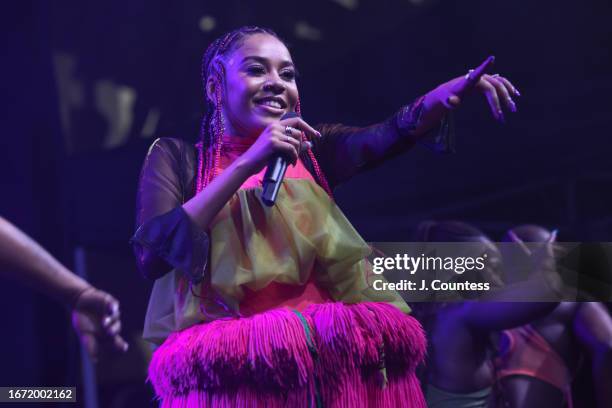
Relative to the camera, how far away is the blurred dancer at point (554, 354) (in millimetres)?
2207

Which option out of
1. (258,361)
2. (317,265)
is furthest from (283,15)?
(258,361)

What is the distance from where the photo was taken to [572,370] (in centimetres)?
226

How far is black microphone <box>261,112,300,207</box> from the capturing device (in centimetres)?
109

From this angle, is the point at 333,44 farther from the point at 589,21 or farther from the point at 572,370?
the point at 572,370

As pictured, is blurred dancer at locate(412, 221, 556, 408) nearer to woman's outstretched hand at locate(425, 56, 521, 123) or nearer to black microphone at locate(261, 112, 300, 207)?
woman's outstretched hand at locate(425, 56, 521, 123)

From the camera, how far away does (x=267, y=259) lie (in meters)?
1.20

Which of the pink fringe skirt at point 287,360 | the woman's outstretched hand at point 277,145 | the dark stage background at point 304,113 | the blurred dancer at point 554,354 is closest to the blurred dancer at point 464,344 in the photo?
the blurred dancer at point 554,354

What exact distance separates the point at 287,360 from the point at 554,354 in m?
1.39

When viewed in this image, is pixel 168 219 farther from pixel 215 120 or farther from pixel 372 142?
pixel 372 142

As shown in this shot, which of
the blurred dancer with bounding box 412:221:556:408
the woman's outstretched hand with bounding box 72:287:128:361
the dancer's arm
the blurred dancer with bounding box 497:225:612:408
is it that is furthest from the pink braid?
the dancer's arm

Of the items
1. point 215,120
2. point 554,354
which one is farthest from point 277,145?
point 554,354

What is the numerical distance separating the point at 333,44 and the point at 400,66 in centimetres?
23

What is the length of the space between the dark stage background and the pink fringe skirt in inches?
42.1

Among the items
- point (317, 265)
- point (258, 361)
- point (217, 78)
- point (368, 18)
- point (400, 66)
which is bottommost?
point (258, 361)
